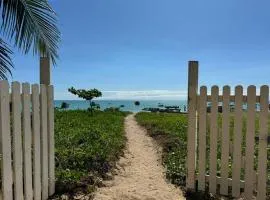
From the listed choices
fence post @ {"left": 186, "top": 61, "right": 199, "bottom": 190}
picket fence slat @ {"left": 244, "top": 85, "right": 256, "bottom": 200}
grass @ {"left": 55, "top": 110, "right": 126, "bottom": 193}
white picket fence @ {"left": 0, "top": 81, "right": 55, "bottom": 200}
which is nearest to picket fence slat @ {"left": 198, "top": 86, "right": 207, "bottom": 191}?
fence post @ {"left": 186, "top": 61, "right": 199, "bottom": 190}

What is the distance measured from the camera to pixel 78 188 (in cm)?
645

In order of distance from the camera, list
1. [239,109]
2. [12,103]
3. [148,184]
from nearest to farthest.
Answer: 1. [12,103]
2. [239,109]
3. [148,184]

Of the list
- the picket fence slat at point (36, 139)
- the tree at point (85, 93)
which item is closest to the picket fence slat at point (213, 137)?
the picket fence slat at point (36, 139)

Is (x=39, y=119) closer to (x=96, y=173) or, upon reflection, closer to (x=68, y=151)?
(x=96, y=173)

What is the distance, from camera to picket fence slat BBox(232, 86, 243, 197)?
6055mm

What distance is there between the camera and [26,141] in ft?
17.3

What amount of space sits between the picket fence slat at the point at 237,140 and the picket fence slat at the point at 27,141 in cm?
308

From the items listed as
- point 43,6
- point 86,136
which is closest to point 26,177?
point 43,6

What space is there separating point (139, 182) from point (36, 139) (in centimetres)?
253

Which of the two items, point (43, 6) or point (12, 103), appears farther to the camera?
point (43, 6)

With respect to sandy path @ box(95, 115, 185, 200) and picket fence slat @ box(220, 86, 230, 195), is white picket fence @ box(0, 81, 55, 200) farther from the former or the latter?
picket fence slat @ box(220, 86, 230, 195)

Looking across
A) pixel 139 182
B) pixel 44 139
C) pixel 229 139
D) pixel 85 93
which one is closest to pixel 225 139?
pixel 229 139

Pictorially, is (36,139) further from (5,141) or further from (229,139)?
(229,139)

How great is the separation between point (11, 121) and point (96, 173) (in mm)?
2593
